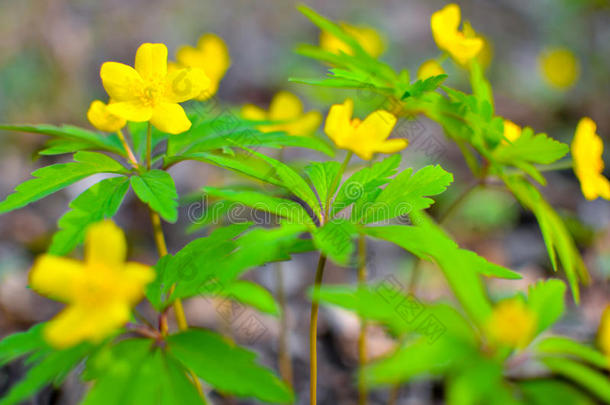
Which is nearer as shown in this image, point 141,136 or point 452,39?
point 452,39

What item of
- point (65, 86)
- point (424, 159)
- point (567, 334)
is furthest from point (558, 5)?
point (65, 86)

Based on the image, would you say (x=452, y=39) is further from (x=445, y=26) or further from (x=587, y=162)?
(x=587, y=162)

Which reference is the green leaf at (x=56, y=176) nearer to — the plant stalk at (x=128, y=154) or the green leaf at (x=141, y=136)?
the plant stalk at (x=128, y=154)

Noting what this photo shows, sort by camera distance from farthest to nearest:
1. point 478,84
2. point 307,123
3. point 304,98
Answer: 1. point 304,98
2. point 307,123
3. point 478,84

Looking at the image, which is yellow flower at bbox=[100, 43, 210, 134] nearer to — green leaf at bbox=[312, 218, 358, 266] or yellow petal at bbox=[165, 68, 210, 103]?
yellow petal at bbox=[165, 68, 210, 103]

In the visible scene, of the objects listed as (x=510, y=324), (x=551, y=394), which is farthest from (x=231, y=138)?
(x=551, y=394)

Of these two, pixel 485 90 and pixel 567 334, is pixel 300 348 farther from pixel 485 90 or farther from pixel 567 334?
pixel 485 90

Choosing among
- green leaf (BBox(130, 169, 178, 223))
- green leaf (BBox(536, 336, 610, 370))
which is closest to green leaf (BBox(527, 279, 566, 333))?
green leaf (BBox(536, 336, 610, 370))
